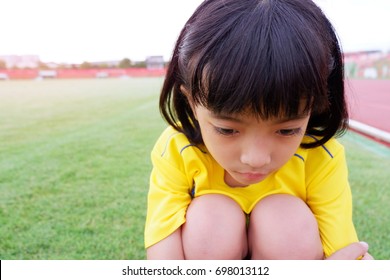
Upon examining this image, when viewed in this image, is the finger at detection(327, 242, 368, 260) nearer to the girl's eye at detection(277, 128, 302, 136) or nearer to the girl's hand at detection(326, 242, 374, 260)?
the girl's hand at detection(326, 242, 374, 260)

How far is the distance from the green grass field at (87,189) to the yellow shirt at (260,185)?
0.23 m

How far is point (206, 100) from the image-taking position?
28.1 inches

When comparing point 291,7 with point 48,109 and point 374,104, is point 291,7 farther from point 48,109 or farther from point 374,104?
point 374,104

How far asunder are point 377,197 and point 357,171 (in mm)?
303

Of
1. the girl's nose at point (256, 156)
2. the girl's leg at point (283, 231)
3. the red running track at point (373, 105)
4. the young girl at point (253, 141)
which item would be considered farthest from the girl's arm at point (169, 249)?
the red running track at point (373, 105)

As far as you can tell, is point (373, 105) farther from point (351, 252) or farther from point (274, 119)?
point (274, 119)

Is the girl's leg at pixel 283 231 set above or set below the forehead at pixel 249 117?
below

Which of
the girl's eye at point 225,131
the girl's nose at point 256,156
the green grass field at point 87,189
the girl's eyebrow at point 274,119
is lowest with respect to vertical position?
the green grass field at point 87,189

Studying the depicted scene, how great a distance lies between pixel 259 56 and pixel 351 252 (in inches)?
17.7

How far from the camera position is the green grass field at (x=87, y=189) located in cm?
111

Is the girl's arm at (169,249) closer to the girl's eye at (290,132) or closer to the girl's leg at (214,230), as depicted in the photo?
the girl's leg at (214,230)
